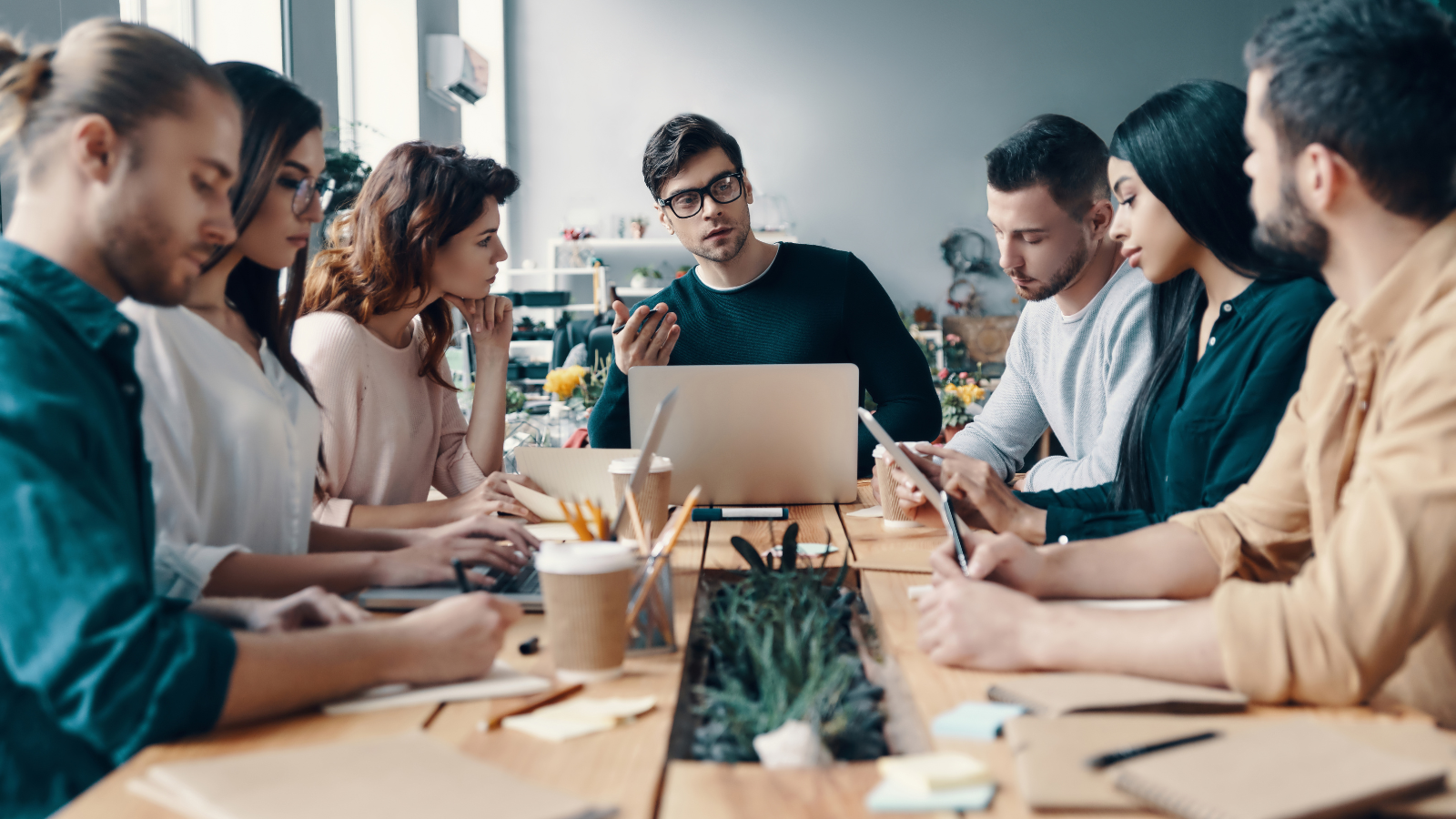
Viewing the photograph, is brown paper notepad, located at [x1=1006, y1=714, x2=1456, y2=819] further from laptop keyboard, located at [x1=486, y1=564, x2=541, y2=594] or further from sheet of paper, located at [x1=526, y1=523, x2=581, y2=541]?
sheet of paper, located at [x1=526, y1=523, x2=581, y2=541]

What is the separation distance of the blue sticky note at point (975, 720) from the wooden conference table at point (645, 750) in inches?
0.4

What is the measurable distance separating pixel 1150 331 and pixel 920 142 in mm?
6240

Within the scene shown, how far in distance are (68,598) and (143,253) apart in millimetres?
333

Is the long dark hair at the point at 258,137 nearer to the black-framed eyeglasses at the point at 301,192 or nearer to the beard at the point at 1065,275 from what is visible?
the black-framed eyeglasses at the point at 301,192

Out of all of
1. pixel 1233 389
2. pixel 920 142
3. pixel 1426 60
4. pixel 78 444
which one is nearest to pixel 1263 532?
pixel 1233 389

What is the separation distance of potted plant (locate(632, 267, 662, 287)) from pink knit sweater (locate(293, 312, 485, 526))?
5.42 meters

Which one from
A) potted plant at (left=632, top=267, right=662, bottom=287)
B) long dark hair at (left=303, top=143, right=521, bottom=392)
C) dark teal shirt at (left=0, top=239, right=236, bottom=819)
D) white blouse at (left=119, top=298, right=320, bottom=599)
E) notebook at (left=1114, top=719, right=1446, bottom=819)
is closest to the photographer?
notebook at (left=1114, top=719, right=1446, bottom=819)

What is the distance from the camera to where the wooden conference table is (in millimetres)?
698

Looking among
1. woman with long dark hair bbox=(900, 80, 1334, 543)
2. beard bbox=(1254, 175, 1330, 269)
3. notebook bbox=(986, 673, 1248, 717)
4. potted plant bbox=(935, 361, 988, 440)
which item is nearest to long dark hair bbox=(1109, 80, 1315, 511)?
woman with long dark hair bbox=(900, 80, 1334, 543)

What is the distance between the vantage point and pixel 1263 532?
1.17 meters

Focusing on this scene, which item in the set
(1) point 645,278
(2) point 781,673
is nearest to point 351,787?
(2) point 781,673

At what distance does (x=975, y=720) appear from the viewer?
83 centimetres

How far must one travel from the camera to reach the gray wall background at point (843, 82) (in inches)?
309

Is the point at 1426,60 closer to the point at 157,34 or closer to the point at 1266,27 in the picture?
the point at 1266,27
